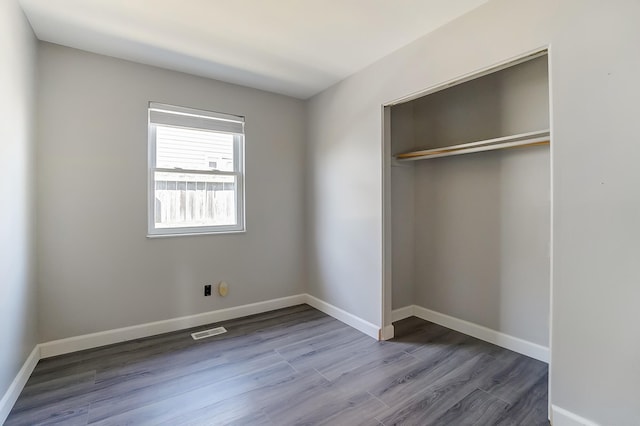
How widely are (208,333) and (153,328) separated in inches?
19.9

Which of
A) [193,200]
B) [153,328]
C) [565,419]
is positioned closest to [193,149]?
[193,200]

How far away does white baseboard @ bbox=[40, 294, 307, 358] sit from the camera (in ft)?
8.09

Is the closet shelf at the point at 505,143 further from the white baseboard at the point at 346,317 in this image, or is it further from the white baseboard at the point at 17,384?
the white baseboard at the point at 17,384

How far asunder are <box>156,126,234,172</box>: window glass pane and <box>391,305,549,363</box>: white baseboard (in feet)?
8.21

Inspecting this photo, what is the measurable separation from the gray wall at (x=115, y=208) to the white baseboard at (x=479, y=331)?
1.73m

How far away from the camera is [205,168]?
10.4 feet

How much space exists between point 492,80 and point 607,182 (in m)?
1.55

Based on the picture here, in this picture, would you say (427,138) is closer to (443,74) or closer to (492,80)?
(492,80)

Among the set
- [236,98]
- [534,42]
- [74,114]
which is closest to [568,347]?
[534,42]

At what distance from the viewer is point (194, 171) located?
3076mm

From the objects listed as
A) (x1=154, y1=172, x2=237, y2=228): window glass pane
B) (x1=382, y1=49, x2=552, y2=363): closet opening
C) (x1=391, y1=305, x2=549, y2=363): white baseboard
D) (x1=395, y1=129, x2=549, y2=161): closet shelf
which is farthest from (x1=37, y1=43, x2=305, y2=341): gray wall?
(x1=395, y1=129, x2=549, y2=161): closet shelf

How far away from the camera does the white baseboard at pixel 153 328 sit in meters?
2.46

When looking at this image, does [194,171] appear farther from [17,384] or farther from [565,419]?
[565,419]

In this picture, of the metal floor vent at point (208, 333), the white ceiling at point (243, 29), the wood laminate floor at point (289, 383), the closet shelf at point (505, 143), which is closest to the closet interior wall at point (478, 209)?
the closet shelf at point (505, 143)
